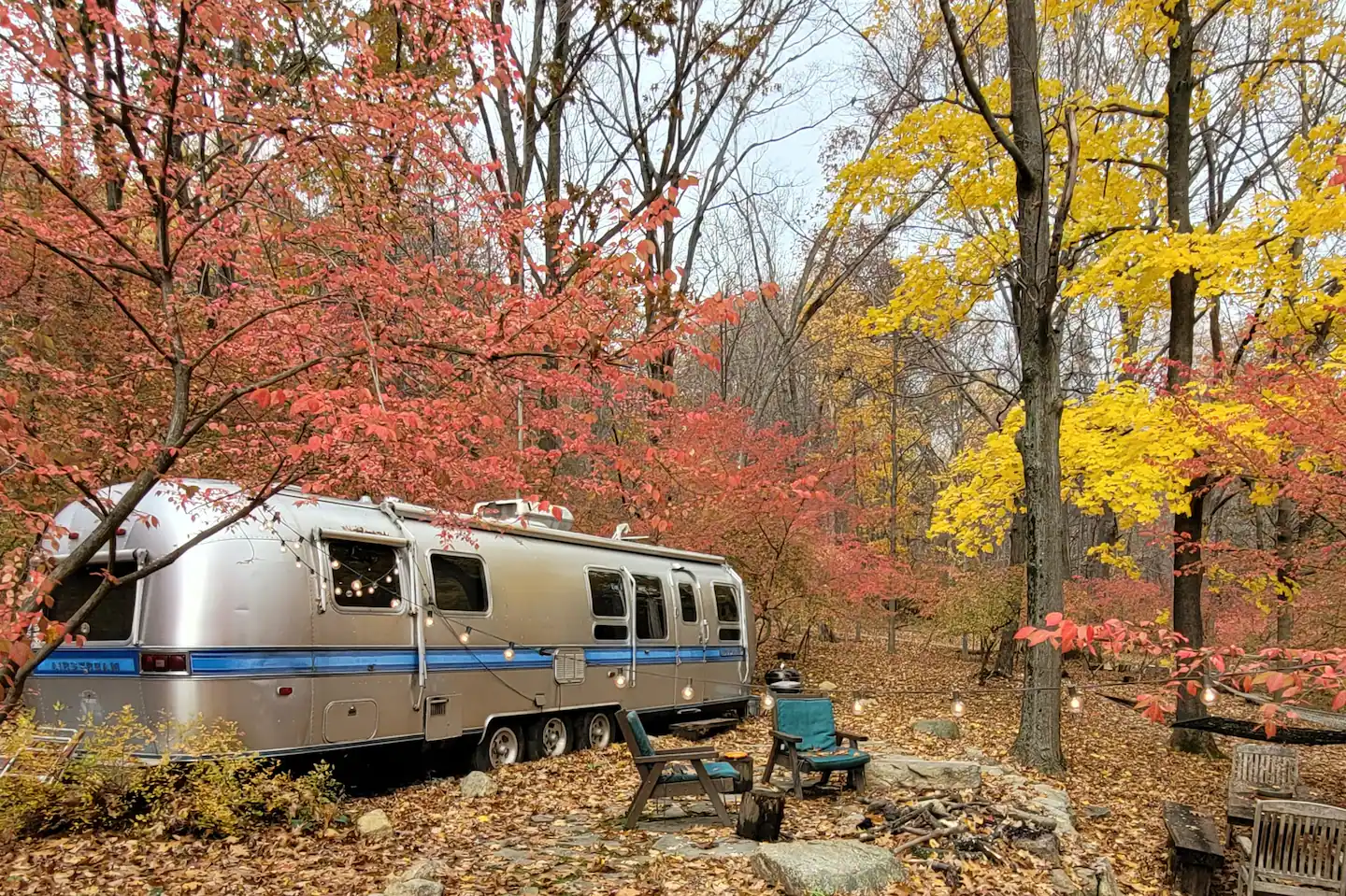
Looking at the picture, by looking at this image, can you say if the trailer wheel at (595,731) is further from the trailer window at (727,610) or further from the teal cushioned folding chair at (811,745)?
the trailer window at (727,610)

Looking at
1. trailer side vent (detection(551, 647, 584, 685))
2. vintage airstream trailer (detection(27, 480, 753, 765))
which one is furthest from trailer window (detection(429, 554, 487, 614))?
trailer side vent (detection(551, 647, 584, 685))

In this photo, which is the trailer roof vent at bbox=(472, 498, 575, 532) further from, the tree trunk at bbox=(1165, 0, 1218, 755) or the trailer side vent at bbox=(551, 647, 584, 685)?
the tree trunk at bbox=(1165, 0, 1218, 755)

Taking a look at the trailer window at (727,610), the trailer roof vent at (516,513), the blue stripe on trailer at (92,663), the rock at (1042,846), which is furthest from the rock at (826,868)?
the trailer window at (727,610)

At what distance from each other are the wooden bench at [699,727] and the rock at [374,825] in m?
3.82

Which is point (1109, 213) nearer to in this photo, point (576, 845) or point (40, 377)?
point (576, 845)

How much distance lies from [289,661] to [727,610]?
288 inches

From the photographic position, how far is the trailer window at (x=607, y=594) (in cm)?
978

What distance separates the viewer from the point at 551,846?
5.75 m

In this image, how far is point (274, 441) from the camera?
16.6 feet

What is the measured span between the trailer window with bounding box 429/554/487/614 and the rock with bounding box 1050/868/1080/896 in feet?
17.7

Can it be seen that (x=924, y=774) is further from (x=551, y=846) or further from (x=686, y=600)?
(x=686, y=600)

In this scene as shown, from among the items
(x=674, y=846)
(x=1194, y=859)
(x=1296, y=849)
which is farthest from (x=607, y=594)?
(x=1296, y=849)

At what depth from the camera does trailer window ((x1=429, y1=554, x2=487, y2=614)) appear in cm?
788

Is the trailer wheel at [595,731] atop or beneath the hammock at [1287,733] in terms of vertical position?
beneath
